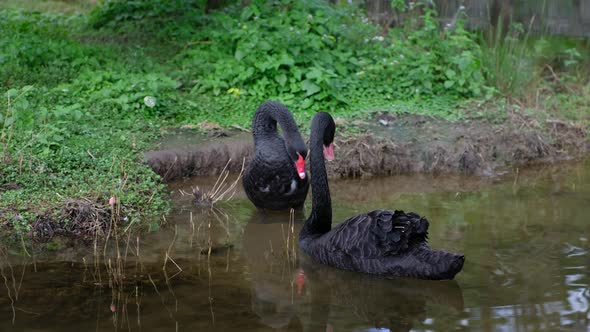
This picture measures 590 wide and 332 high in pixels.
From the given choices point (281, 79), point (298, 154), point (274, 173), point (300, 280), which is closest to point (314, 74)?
point (281, 79)

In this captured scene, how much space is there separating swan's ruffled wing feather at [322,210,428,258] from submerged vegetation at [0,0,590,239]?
2016 mm

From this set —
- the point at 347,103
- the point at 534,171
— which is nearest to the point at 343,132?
the point at 347,103

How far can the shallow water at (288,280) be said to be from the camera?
15.4ft

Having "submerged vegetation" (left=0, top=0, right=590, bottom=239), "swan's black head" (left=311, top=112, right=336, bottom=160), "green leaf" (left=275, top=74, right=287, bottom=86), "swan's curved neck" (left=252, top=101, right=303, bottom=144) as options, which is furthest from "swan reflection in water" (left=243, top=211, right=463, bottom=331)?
"green leaf" (left=275, top=74, right=287, bottom=86)

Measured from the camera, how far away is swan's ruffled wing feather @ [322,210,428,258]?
5.20 m

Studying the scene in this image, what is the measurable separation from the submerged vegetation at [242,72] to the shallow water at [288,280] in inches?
45.0

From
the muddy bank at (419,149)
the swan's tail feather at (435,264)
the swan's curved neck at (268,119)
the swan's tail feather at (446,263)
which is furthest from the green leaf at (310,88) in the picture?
the swan's tail feather at (446,263)

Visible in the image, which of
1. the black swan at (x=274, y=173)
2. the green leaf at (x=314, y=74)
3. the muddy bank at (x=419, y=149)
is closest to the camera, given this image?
the black swan at (x=274, y=173)

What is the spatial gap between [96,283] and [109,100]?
3103 mm

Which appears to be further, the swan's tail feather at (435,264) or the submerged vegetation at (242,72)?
the submerged vegetation at (242,72)

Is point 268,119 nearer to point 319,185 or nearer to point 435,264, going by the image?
point 319,185

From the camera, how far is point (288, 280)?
5.39 metres

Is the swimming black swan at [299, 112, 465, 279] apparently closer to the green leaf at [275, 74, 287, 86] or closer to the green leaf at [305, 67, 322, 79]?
the green leaf at [305, 67, 322, 79]

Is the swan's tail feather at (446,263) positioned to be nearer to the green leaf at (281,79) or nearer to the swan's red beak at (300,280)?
the swan's red beak at (300,280)
